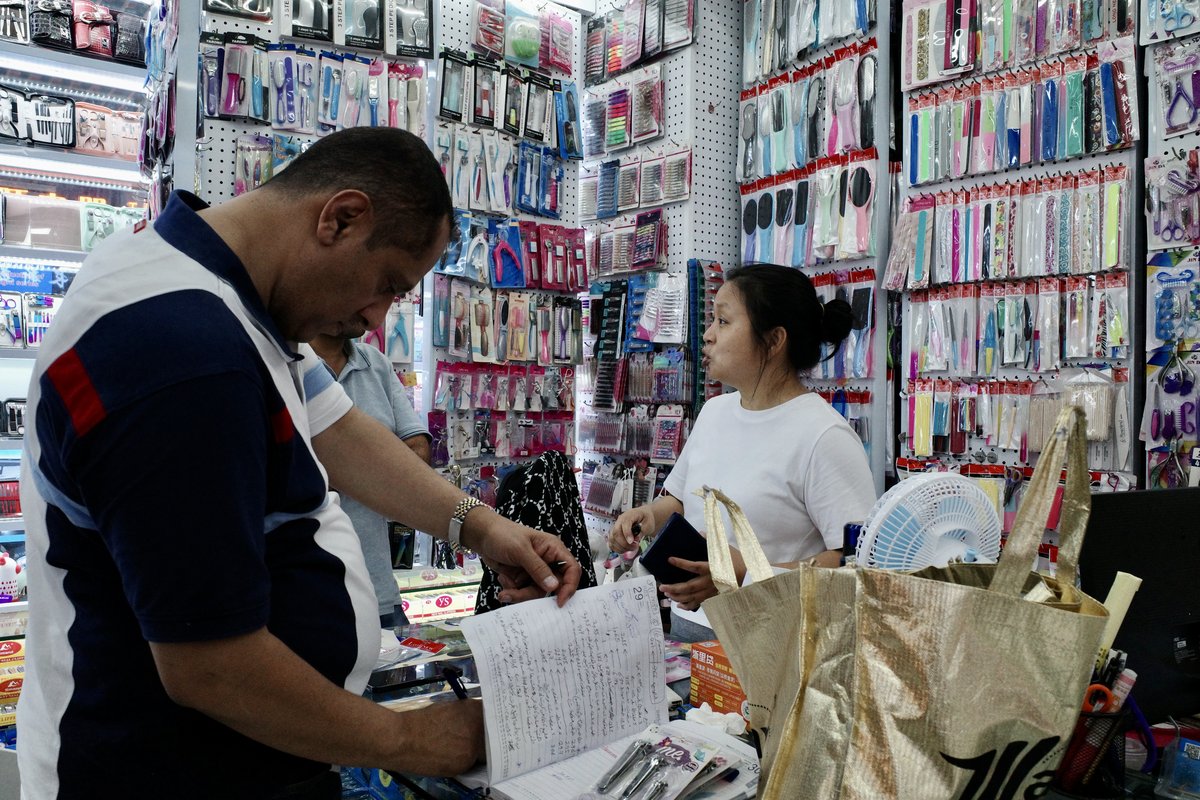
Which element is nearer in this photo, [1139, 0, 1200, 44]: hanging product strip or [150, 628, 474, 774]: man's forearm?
[150, 628, 474, 774]: man's forearm

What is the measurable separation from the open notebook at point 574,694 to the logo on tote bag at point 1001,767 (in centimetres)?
40

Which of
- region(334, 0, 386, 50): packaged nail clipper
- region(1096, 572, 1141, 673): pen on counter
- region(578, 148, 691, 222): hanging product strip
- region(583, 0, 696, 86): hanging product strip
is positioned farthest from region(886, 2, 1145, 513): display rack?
region(334, 0, 386, 50): packaged nail clipper

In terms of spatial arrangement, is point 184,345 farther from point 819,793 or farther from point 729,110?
point 729,110

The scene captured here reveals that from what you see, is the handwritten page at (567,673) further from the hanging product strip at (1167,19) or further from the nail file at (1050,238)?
the hanging product strip at (1167,19)

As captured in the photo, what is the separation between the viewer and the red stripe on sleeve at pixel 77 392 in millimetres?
752

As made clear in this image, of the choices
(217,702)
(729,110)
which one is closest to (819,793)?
(217,702)

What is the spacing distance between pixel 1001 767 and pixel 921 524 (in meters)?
0.35

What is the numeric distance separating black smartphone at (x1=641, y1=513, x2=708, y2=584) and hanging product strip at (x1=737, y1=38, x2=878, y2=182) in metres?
2.36

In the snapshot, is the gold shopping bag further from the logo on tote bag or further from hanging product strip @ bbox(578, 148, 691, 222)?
hanging product strip @ bbox(578, 148, 691, 222)

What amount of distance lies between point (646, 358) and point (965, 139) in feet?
5.64

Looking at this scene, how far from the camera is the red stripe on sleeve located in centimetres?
75

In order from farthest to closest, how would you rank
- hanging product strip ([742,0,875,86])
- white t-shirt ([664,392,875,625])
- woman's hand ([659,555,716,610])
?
hanging product strip ([742,0,875,86]), white t-shirt ([664,392,875,625]), woman's hand ([659,555,716,610])

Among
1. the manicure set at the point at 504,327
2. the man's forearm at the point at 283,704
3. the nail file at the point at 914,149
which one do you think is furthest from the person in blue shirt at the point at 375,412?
the nail file at the point at 914,149

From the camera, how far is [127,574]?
77cm
